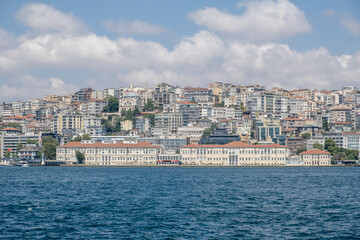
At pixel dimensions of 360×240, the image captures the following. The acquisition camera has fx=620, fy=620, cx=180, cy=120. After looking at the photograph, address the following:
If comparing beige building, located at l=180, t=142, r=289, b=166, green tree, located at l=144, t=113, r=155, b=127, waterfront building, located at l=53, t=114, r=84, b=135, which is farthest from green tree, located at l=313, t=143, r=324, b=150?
waterfront building, located at l=53, t=114, r=84, b=135

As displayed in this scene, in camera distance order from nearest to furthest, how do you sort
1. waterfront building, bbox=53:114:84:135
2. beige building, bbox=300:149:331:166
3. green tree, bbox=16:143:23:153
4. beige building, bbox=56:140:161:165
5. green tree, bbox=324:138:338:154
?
beige building, bbox=300:149:331:166 → beige building, bbox=56:140:161:165 → green tree, bbox=324:138:338:154 → green tree, bbox=16:143:23:153 → waterfront building, bbox=53:114:84:135

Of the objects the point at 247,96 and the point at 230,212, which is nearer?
the point at 230,212

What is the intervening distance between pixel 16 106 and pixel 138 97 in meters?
51.4

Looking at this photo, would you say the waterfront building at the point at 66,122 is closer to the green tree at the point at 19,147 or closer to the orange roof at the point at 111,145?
the green tree at the point at 19,147

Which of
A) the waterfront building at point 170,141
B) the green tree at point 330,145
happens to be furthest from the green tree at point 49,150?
the green tree at point 330,145

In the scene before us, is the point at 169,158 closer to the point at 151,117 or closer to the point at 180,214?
the point at 151,117

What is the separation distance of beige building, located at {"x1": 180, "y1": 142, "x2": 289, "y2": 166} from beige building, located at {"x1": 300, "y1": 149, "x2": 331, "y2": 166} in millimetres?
3443

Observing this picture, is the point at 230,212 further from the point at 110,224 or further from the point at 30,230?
the point at 30,230

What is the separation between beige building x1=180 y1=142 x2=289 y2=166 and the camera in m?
105

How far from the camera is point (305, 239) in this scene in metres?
24.6

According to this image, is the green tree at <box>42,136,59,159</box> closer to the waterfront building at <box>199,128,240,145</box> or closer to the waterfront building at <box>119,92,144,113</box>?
the waterfront building at <box>199,128,240,145</box>

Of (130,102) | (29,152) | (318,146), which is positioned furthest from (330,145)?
(29,152)

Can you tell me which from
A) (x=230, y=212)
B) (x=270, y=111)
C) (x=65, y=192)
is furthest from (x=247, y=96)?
(x=230, y=212)

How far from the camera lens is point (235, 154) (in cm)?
10562
